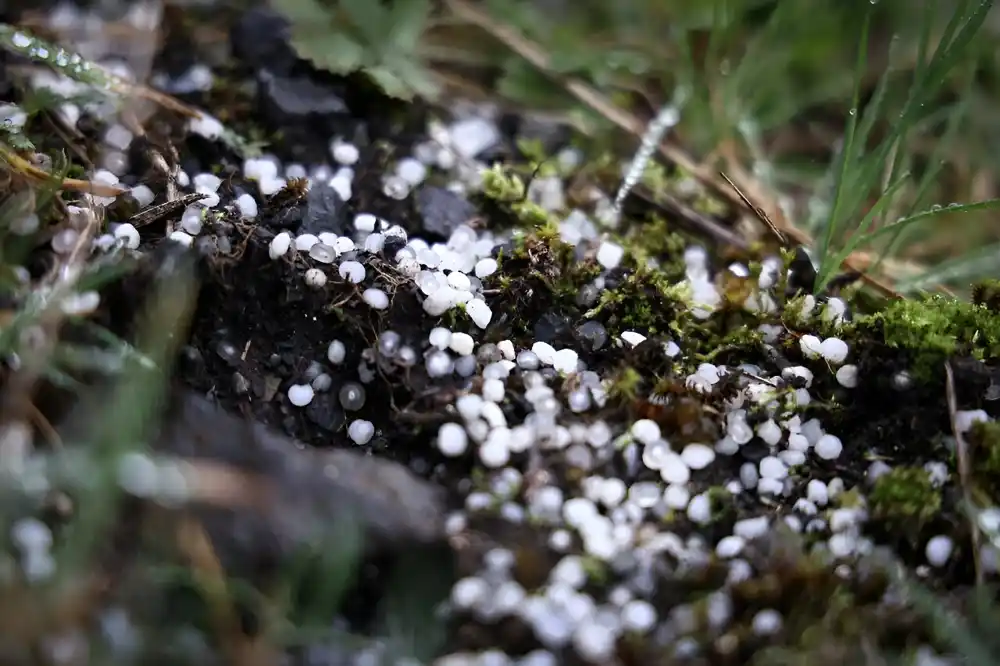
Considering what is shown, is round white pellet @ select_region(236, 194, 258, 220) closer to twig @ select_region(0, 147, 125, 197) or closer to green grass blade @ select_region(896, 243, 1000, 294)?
twig @ select_region(0, 147, 125, 197)

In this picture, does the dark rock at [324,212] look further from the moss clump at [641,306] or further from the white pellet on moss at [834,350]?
the white pellet on moss at [834,350]

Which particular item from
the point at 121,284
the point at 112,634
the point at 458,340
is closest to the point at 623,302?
the point at 458,340

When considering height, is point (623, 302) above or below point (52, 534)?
above

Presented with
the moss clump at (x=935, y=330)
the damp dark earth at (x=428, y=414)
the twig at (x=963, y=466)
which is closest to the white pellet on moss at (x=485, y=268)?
the damp dark earth at (x=428, y=414)

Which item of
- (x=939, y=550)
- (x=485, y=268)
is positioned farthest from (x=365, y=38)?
(x=939, y=550)

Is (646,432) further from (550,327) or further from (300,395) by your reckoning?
(300,395)

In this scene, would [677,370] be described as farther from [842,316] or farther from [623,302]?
[842,316]
